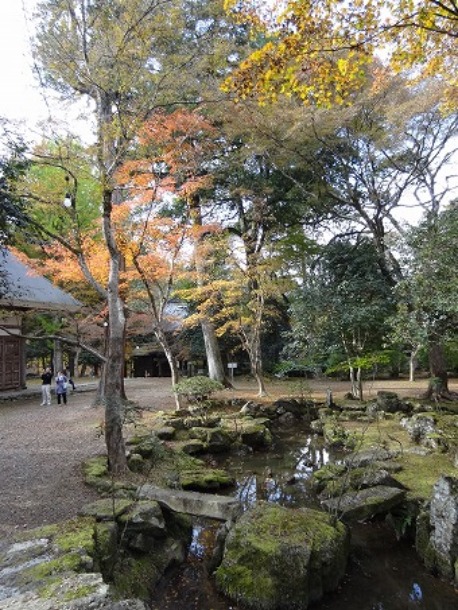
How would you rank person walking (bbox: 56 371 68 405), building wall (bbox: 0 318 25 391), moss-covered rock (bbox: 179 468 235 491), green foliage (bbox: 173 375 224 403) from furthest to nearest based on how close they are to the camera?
1. building wall (bbox: 0 318 25 391)
2. person walking (bbox: 56 371 68 405)
3. green foliage (bbox: 173 375 224 403)
4. moss-covered rock (bbox: 179 468 235 491)

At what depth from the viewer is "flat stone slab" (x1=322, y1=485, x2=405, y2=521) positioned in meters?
5.42

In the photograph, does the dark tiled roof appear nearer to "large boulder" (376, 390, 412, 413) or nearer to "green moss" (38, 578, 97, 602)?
"large boulder" (376, 390, 412, 413)

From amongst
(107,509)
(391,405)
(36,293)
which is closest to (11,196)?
(107,509)

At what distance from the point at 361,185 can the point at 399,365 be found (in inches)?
390

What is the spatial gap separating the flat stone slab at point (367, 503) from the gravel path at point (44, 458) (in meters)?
3.25

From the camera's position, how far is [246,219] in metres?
18.3

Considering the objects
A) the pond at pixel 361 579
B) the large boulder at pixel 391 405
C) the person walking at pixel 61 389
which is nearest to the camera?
the pond at pixel 361 579

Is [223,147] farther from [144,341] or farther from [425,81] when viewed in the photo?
[144,341]

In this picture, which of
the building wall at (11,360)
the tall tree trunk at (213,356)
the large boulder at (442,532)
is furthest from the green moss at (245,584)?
the building wall at (11,360)

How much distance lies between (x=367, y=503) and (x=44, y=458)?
5.34 m

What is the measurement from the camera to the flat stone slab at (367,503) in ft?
17.8

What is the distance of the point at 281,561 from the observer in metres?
4.00

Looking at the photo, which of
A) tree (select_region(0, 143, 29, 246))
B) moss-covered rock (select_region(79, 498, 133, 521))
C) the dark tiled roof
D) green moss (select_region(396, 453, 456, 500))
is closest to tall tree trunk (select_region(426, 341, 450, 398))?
green moss (select_region(396, 453, 456, 500))

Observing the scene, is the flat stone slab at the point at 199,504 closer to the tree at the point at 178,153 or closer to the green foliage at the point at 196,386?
the green foliage at the point at 196,386
